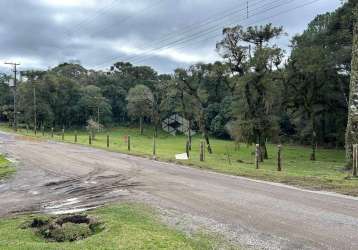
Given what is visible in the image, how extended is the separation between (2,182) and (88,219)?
785 centimetres

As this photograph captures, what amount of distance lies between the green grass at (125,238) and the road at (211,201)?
0.47m

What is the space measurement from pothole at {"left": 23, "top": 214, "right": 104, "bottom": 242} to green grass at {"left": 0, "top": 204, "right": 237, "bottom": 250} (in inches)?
6.6

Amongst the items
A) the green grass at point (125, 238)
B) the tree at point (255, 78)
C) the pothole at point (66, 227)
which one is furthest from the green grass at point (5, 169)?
the tree at point (255, 78)

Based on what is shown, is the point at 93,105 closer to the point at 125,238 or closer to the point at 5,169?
the point at 5,169

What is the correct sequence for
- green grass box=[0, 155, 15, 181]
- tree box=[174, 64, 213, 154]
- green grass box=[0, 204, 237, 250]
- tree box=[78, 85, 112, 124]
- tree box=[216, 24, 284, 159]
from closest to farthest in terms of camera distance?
1. green grass box=[0, 204, 237, 250]
2. green grass box=[0, 155, 15, 181]
3. tree box=[216, 24, 284, 159]
4. tree box=[174, 64, 213, 154]
5. tree box=[78, 85, 112, 124]

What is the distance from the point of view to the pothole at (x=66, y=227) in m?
7.10

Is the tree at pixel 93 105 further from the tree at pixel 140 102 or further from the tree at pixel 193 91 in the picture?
the tree at pixel 193 91

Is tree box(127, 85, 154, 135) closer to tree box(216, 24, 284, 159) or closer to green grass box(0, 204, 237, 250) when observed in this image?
tree box(216, 24, 284, 159)

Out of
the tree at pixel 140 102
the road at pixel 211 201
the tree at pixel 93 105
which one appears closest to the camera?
the road at pixel 211 201

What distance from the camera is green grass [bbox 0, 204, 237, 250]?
6.18m

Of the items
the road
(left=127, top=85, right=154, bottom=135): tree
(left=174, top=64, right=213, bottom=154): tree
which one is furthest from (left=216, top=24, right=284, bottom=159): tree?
(left=127, top=85, right=154, bottom=135): tree

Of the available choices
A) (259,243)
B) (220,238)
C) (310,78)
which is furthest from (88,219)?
(310,78)

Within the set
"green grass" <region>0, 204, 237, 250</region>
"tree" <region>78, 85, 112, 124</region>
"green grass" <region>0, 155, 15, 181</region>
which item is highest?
"tree" <region>78, 85, 112, 124</region>

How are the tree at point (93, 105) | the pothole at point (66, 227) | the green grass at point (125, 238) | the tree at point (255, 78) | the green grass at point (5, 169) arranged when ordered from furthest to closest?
the tree at point (93, 105), the tree at point (255, 78), the green grass at point (5, 169), the pothole at point (66, 227), the green grass at point (125, 238)
